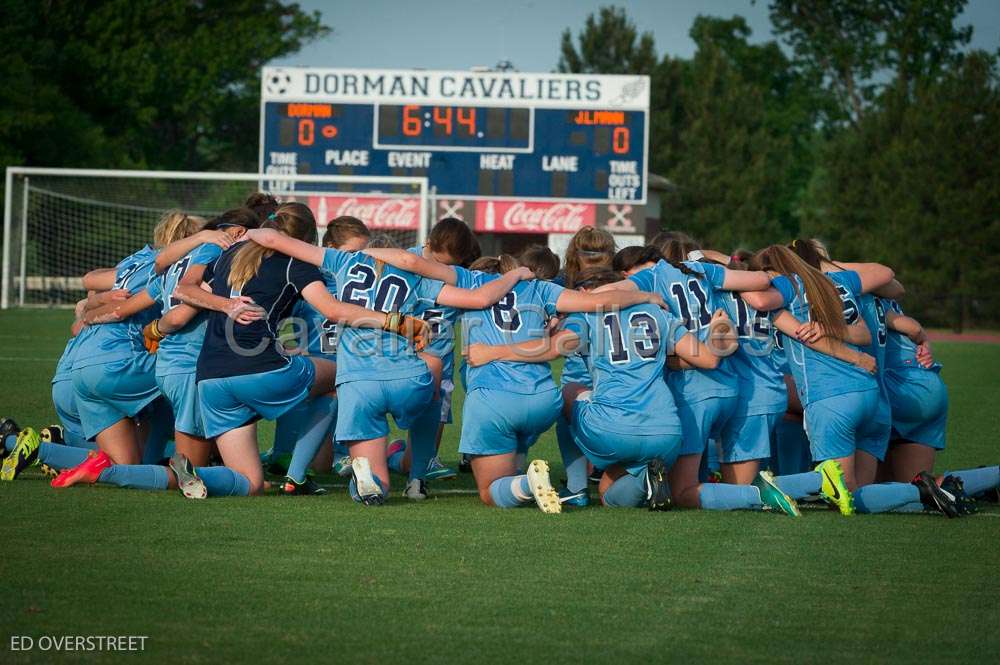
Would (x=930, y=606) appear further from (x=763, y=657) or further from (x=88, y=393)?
(x=88, y=393)

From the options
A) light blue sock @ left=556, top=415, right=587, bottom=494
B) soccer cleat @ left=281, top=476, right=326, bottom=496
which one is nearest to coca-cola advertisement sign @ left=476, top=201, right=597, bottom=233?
light blue sock @ left=556, top=415, right=587, bottom=494

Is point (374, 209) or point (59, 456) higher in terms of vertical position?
point (374, 209)

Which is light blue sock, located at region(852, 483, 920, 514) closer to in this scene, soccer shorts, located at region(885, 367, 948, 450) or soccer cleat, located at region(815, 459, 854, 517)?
soccer cleat, located at region(815, 459, 854, 517)

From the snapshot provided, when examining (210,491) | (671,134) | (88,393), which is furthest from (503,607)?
(671,134)

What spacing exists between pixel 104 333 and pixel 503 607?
3.61m

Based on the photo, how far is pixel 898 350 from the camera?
7414mm

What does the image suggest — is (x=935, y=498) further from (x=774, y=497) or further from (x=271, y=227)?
(x=271, y=227)

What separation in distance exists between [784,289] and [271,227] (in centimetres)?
287

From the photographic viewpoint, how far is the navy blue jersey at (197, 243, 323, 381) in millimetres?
6512

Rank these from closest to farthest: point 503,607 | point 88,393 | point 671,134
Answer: point 503,607 → point 88,393 → point 671,134

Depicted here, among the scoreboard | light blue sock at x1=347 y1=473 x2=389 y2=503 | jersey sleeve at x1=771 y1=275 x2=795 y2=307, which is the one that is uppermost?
the scoreboard

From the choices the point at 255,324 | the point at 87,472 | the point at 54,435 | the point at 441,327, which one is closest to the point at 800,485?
the point at 441,327

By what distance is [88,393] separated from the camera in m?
7.03

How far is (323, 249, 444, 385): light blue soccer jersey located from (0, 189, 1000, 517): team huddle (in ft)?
0.03
